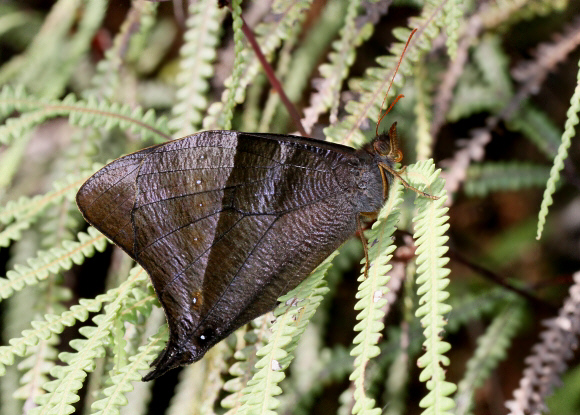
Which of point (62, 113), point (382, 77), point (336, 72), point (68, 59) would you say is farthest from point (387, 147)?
point (68, 59)

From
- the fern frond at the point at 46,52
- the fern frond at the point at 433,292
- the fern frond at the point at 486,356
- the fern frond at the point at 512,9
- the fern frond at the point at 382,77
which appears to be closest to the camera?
the fern frond at the point at 433,292

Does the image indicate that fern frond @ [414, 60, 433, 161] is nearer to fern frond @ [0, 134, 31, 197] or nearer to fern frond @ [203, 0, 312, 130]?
fern frond @ [203, 0, 312, 130]

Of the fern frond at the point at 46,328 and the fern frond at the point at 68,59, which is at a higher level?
the fern frond at the point at 68,59

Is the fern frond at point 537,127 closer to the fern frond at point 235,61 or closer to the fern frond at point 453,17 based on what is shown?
the fern frond at point 453,17

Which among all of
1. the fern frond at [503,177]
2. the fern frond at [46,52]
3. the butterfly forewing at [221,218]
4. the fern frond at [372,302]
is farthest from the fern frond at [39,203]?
the fern frond at [503,177]

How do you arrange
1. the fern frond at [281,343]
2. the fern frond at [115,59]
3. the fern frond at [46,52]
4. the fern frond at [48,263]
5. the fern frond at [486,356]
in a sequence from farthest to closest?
the fern frond at [46,52] → the fern frond at [115,59] → the fern frond at [486,356] → the fern frond at [48,263] → the fern frond at [281,343]
